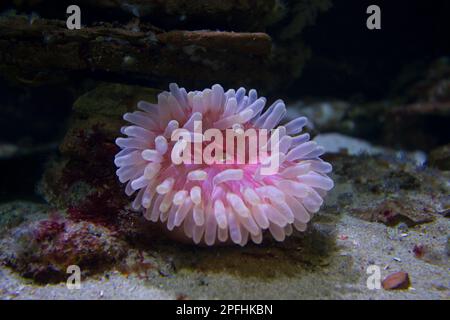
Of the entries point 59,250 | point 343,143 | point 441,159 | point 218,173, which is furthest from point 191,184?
point 343,143

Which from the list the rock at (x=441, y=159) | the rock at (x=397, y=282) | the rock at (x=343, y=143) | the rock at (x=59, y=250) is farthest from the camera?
the rock at (x=343, y=143)

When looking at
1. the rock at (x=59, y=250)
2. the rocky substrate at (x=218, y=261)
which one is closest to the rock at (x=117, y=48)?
the rocky substrate at (x=218, y=261)

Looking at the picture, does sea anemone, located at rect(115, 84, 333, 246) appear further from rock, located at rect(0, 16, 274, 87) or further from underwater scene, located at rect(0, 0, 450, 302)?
rock, located at rect(0, 16, 274, 87)

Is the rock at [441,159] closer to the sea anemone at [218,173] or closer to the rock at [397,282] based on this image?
the sea anemone at [218,173]

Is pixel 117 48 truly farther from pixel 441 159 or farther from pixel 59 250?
pixel 441 159

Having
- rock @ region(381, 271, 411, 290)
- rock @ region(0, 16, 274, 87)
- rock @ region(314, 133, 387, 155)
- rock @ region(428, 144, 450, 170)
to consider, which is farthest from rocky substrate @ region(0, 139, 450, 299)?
rock @ region(314, 133, 387, 155)

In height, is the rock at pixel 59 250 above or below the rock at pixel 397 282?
above
